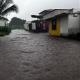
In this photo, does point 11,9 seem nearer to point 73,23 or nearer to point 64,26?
point 64,26

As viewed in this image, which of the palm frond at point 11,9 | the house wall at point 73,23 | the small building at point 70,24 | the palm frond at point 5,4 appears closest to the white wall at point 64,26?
the small building at point 70,24

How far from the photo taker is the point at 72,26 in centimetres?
2280

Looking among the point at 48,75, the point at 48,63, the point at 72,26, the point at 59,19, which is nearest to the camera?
the point at 48,75

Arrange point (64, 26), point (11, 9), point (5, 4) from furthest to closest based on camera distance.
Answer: point (11, 9) → point (5, 4) → point (64, 26)

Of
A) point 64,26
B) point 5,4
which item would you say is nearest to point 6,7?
point 5,4

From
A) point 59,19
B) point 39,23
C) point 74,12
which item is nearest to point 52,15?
point 59,19

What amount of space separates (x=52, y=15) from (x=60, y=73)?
21968mm

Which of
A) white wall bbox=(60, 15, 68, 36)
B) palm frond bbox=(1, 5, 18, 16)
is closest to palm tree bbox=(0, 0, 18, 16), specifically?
palm frond bbox=(1, 5, 18, 16)

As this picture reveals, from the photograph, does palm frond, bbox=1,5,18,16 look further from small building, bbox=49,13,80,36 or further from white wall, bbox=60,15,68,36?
small building, bbox=49,13,80,36

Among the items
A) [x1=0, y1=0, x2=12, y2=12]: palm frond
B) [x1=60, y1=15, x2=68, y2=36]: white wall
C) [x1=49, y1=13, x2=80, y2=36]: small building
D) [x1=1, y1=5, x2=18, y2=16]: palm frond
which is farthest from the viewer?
[x1=1, y1=5, x2=18, y2=16]: palm frond

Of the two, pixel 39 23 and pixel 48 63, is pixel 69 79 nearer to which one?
pixel 48 63

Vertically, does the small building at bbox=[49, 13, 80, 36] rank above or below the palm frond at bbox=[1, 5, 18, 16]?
below

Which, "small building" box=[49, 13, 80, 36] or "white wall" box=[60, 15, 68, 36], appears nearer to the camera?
"small building" box=[49, 13, 80, 36]

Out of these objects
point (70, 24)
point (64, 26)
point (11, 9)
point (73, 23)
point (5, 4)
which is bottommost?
point (64, 26)
